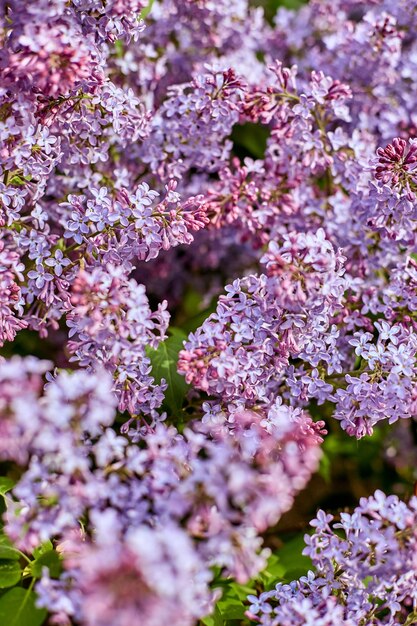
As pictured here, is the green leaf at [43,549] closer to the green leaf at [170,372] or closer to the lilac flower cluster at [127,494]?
the lilac flower cluster at [127,494]

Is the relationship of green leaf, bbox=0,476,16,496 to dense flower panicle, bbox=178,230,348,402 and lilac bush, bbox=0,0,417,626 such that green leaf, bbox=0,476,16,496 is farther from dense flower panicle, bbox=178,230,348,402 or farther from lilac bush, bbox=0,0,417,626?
dense flower panicle, bbox=178,230,348,402

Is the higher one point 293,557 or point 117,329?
point 117,329

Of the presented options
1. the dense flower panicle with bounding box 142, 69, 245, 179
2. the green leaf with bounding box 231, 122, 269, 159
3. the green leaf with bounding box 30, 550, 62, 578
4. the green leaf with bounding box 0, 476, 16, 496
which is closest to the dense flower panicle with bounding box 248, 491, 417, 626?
the green leaf with bounding box 30, 550, 62, 578

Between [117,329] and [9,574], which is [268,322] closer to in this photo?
[117,329]

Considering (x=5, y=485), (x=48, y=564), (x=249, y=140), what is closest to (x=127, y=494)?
(x=48, y=564)

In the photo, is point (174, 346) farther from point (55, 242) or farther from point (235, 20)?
point (235, 20)

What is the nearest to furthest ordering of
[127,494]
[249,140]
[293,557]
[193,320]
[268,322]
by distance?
[127,494] → [268,322] → [293,557] → [193,320] → [249,140]
